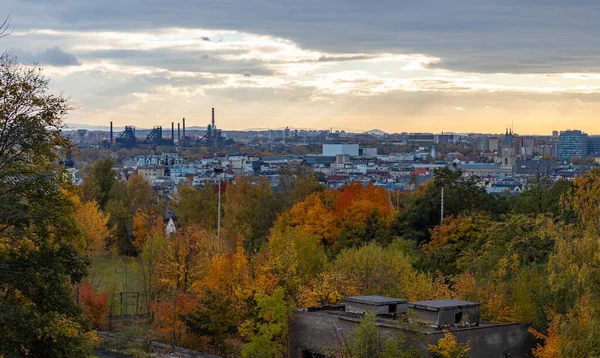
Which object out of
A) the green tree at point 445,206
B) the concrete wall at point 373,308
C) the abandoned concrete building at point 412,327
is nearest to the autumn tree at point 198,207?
the green tree at point 445,206

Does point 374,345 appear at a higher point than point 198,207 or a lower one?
higher

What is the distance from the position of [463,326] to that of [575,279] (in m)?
9.43

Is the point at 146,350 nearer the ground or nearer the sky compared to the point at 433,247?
nearer the ground

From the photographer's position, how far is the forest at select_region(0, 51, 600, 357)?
21891 millimetres

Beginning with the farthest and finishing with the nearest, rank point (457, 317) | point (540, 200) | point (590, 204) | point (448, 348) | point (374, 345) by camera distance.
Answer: point (540, 200) → point (457, 317) → point (448, 348) → point (374, 345) → point (590, 204)

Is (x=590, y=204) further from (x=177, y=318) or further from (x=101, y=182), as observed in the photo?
(x=101, y=182)

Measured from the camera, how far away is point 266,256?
156ft

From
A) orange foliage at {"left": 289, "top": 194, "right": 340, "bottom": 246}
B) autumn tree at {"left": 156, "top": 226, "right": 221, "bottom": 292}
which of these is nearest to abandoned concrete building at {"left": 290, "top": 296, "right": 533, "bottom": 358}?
autumn tree at {"left": 156, "top": 226, "right": 221, "bottom": 292}

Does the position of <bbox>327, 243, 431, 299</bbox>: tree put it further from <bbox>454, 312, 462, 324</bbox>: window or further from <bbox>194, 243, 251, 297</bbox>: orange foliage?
<bbox>454, 312, 462, 324</bbox>: window

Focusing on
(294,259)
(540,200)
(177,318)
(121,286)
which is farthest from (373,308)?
(121,286)

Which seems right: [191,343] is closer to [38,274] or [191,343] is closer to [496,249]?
[496,249]

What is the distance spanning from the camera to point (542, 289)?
37656mm

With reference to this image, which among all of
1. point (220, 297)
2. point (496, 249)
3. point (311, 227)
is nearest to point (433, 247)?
point (496, 249)

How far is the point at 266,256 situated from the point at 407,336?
1644 cm
